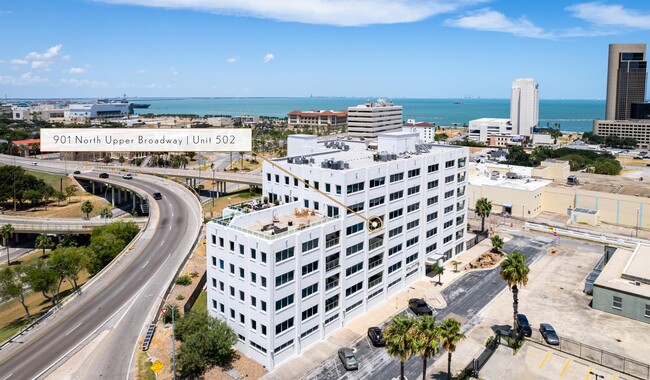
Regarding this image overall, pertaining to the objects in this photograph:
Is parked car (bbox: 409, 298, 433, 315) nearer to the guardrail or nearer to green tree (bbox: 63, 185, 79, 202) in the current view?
the guardrail

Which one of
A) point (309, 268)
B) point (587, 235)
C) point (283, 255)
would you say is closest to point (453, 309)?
point (309, 268)

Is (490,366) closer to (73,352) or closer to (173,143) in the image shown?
(73,352)

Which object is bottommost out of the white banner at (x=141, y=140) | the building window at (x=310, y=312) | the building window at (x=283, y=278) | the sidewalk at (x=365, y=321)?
the sidewalk at (x=365, y=321)

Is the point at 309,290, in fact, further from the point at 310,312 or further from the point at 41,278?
the point at 41,278

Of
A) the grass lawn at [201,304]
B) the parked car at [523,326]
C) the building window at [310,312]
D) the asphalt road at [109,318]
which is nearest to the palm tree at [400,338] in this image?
the building window at [310,312]

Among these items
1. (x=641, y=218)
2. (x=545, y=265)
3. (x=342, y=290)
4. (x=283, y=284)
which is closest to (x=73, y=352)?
(x=283, y=284)

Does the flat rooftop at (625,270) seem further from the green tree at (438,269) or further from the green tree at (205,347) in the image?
the green tree at (205,347)

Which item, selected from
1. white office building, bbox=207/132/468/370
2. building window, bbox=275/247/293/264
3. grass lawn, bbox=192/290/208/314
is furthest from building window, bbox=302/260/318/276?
grass lawn, bbox=192/290/208/314
